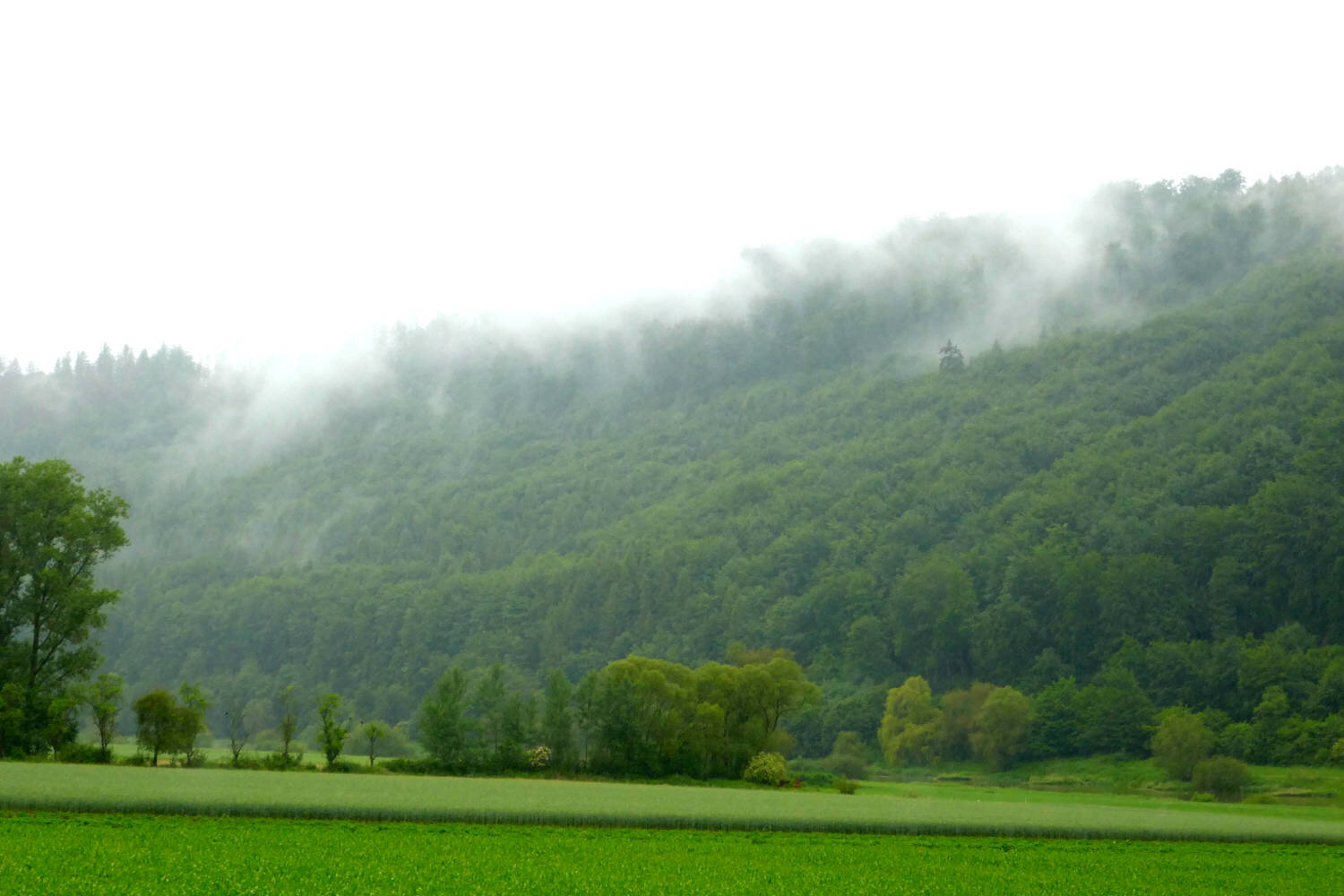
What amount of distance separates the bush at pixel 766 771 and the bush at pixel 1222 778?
3731 cm

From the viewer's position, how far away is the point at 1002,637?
470 ft

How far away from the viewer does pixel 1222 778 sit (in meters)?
90.0

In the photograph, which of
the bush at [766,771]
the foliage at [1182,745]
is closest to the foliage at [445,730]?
the bush at [766,771]

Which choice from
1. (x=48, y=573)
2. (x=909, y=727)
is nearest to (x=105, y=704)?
(x=48, y=573)

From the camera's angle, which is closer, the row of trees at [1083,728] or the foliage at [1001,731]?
the row of trees at [1083,728]

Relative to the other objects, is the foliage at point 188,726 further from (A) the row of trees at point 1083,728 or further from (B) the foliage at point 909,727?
(A) the row of trees at point 1083,728

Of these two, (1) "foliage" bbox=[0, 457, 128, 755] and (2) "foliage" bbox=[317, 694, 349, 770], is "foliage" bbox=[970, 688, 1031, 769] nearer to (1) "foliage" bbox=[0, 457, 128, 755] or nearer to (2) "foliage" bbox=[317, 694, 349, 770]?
(2) "foliage" bbox=[317, 694, 349, 770]

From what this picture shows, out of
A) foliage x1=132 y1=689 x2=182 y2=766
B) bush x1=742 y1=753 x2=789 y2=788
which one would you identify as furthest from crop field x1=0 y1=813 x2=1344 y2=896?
bush x1=742 y1=753 x2=789 y2=788

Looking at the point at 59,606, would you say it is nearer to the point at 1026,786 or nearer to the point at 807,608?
the point at 1026,786

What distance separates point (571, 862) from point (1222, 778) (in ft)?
249

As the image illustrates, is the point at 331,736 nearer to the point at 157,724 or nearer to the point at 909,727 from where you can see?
the point at 157,724

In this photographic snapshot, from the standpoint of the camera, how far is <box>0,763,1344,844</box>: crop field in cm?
4169

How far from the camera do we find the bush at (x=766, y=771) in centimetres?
7706

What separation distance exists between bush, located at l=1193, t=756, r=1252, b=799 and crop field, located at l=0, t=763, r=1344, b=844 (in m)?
27.0
